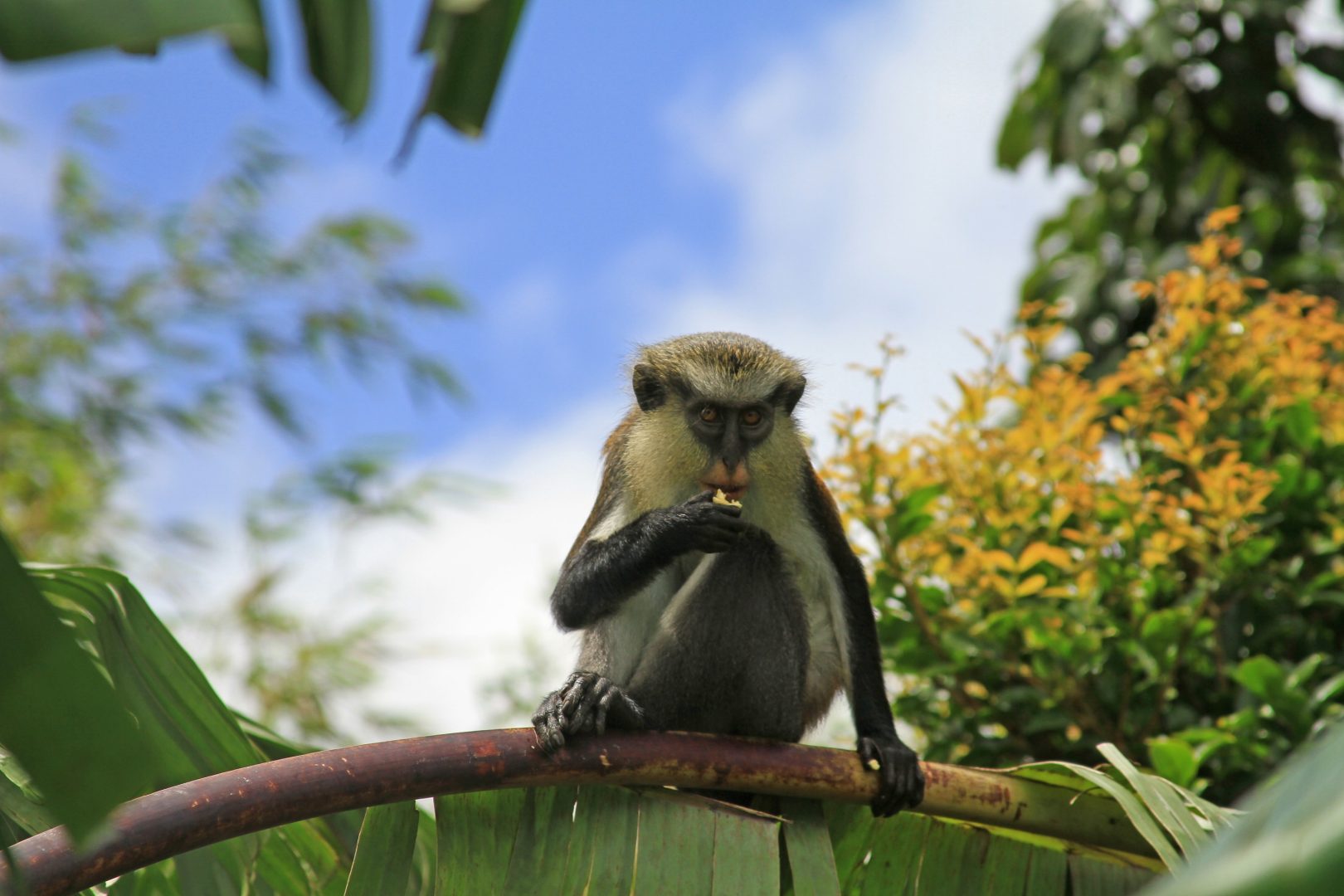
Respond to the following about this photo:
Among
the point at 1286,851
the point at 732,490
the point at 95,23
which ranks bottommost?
the point at 1286,851

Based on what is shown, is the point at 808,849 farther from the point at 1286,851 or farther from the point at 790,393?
the point at 1286,851

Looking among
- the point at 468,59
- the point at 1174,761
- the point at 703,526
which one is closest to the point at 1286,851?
the point at 468,59

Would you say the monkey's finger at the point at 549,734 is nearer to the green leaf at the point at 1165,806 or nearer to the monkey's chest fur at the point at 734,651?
the monkey's chest fur at the point at 734,651

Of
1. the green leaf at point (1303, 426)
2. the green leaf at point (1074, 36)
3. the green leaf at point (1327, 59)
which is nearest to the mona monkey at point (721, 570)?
the green leaf at point (1303, 426)

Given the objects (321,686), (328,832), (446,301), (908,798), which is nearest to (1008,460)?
(908,798)

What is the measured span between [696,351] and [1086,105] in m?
2.29

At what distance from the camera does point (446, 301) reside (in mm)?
12984

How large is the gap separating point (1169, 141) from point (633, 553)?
3111mm

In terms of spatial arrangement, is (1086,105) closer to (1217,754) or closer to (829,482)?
(829,482)

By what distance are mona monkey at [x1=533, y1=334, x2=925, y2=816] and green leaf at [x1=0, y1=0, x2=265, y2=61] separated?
7.69ft

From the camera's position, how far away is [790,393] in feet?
12.3

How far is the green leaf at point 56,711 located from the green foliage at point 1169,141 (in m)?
4.47

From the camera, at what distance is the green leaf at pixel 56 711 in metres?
0.85

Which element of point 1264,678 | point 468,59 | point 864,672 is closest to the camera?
point 468,59
